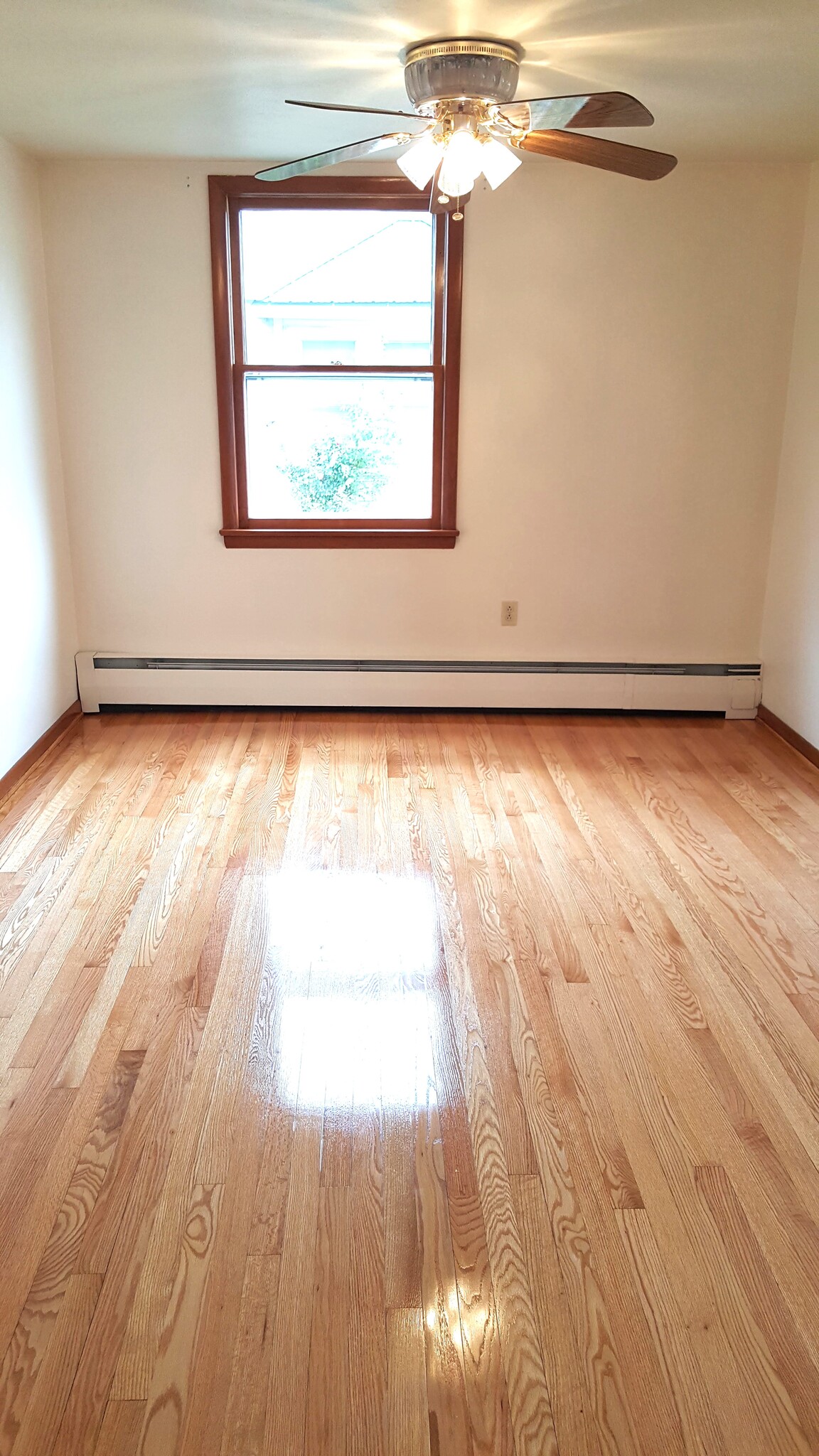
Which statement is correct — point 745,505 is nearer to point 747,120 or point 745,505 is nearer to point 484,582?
point 484,582

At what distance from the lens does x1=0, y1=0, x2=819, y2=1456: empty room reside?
1.66 meters

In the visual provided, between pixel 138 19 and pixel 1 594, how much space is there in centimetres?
196

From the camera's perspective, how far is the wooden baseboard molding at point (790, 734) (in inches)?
163

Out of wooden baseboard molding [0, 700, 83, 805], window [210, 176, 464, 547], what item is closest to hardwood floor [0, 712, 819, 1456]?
wooden baseboard molding [0, 700, 83, 805]

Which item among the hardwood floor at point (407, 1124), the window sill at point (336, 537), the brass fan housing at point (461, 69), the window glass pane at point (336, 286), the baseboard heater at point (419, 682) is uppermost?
the brass fan housing at point (461, 69)

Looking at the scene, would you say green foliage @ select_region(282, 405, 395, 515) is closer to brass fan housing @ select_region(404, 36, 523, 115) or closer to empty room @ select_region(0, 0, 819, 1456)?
empty room @ select_region(0, 0, 819, 1456)

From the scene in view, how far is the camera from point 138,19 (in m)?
2.52

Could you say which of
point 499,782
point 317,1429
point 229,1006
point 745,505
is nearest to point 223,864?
point 229,1006

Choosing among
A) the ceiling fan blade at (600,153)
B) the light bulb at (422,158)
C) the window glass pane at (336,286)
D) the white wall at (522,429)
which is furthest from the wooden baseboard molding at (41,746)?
the ceiling fan blade at (600,153)

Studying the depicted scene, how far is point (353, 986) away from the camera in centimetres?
257

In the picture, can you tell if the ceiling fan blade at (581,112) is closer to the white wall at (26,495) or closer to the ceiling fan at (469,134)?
the ceiling fan at (469,134)

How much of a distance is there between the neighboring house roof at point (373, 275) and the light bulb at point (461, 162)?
1669 mm

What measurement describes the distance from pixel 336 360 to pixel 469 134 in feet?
5.93

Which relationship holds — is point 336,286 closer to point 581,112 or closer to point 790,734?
point 581,112
